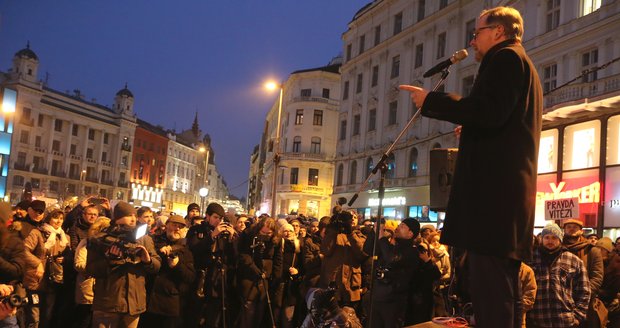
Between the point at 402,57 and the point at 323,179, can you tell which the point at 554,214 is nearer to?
the point at 402,57

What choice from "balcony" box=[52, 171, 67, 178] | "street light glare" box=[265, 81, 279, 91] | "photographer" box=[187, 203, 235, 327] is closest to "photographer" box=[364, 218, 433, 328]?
"photographer" box=[187, 203, 235, 327]

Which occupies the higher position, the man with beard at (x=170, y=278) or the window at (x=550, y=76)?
the window at (x=550, y=76)

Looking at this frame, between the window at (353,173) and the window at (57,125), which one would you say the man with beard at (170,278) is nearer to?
the window at (353,173)

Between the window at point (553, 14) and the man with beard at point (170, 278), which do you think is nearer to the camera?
the man with beard at point (170, 278)

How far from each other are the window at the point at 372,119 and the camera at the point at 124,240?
113 ft

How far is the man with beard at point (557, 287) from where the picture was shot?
6514 mm

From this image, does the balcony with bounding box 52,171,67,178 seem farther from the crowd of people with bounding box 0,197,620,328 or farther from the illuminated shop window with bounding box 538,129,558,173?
the crowd of people with bounding box 0,197,620,328

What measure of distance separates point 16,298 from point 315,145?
179ft

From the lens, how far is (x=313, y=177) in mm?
57844

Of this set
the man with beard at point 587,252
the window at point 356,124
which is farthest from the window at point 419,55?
the man with beard at point 587,252

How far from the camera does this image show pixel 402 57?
38031 mm

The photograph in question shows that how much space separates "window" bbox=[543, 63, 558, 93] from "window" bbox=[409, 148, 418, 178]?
12.3 metres

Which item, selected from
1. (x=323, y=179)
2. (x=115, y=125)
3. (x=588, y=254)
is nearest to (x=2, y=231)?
(x=588, y=254)

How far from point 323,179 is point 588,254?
49876 millimetres
